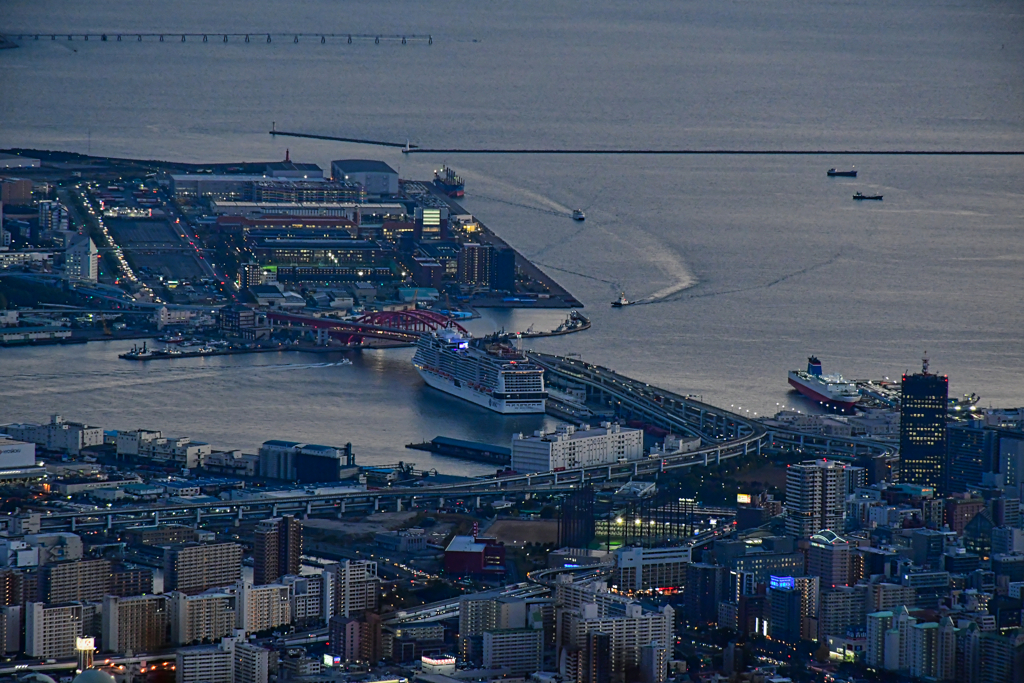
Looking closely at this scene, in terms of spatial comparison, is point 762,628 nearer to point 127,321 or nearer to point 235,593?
point 235,593

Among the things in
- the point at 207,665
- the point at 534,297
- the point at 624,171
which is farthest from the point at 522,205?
the point at 207,665

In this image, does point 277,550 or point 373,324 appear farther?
point 373,324

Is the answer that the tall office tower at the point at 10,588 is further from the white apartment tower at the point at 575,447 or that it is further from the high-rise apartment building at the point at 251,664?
the white apartment tower at the point at 575,447

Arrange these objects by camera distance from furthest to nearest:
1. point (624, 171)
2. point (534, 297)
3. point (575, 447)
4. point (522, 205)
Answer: point (624, 171)
point (522, 205)
point (534, 297)
point (575, 447)

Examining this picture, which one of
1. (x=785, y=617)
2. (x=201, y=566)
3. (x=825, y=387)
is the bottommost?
(x=785, y=617)

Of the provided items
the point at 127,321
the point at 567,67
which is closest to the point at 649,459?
the point at 127,321

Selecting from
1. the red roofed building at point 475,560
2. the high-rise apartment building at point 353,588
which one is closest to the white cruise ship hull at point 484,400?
the red roofed building at point 475,560

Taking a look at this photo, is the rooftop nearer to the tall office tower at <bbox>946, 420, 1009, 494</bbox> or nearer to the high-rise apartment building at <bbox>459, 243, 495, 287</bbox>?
the high-rise apartment building at <bbox>459, 243, 495, 287</bbox>

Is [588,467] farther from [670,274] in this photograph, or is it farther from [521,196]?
[521,196]
